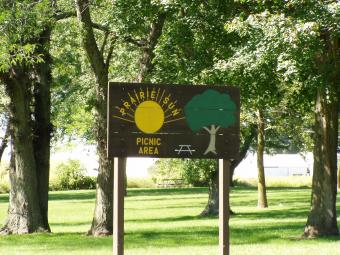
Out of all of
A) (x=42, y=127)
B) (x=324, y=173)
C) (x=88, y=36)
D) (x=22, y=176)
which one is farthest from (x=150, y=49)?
(x=324, y=173)

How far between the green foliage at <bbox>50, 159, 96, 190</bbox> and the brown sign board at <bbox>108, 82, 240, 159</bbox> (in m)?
58.7

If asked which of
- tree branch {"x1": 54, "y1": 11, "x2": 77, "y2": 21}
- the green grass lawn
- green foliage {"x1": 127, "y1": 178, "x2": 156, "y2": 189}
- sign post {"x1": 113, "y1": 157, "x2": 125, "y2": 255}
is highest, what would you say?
tree branch {"x1": 54, "y1": 11, "x2": 77, "y2": 21}

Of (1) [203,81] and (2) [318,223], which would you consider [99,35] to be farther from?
(2) [318,223]

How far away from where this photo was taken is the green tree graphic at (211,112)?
447 inches

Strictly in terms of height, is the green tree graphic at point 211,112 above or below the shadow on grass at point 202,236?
above

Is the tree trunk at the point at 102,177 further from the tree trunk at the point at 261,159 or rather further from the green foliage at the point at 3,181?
the green foliage at the point at 3,181

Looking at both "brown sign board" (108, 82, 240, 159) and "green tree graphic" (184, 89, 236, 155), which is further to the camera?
"green tree graphic" (184, 89, 236, 155)

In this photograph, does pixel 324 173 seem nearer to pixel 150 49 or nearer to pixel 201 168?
pixel 150 49

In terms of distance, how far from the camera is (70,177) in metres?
71.6

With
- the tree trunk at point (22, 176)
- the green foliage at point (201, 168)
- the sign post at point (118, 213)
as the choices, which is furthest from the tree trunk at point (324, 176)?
the green foliage at point (201, 168)

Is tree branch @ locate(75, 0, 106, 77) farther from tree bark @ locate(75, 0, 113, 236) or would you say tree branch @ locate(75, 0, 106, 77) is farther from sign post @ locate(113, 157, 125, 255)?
sign post @ locate(113, 157, 125, 255)

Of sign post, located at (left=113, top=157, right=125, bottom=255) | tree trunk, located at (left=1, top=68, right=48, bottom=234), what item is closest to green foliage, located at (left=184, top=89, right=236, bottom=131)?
sign post, located at (left=113, top=157, right=125, bottom=255)

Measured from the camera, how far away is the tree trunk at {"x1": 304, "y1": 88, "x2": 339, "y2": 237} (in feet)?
66.1

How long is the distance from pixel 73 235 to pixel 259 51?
28.4 feet
